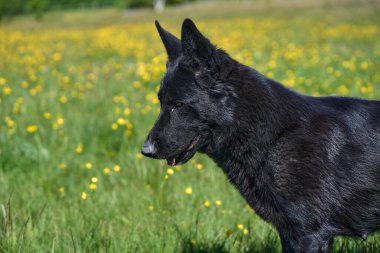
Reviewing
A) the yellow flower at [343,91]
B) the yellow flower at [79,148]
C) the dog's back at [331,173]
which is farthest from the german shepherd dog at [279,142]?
the yellow flower at [343,91]

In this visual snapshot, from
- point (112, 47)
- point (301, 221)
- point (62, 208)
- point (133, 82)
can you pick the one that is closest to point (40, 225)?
point (62, 208)

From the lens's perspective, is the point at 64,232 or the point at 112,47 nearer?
the point at 64,232

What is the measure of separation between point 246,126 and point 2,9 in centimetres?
3875

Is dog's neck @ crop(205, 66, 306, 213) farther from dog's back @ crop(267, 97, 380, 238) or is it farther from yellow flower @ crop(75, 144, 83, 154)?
yellow flower @ crop(75, 144, 83, 154)

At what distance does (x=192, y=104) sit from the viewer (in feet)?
8.35

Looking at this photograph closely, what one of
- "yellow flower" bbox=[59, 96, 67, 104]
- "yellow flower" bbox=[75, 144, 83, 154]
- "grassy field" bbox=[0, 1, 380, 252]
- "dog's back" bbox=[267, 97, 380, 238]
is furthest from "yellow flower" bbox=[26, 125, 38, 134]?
"dog's back" bbox=[267, 97, 380, 238]

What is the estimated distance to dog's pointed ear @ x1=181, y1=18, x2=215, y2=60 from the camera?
235cm

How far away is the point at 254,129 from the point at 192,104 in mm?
362

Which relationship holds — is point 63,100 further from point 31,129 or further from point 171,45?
point 171,45

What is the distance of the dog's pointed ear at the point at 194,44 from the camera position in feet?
7.72

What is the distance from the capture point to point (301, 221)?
2367mm

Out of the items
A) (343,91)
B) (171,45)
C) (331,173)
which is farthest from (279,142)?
(343,91)

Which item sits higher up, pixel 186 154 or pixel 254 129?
pixel 254 129

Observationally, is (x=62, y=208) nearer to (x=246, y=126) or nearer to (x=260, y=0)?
(x=246, y=126)
